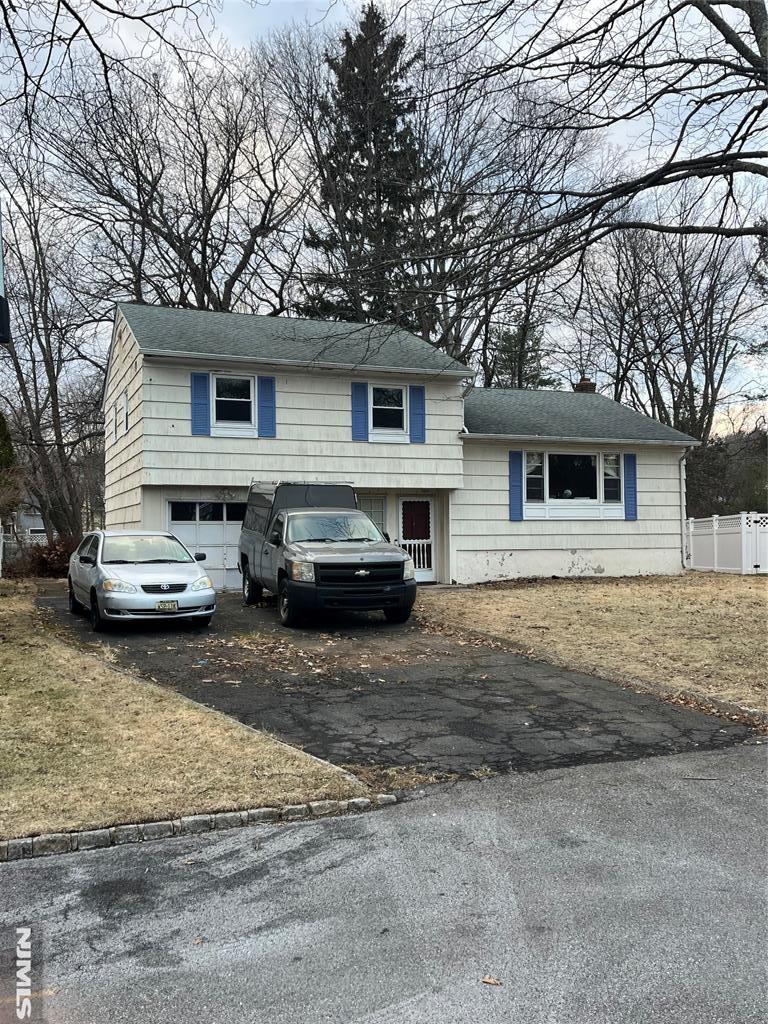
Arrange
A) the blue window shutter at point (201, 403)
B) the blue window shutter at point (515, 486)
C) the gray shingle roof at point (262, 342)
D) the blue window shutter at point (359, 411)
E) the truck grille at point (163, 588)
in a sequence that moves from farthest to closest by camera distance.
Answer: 1. the blue window shutter at point (515, 486)
2. the blue window shutter at point (359, 411)
3. the gray shingle roof at point (262, 342)
4. the blue window shutter at point (201, 403)
5. the truck grille at point (163, 588)

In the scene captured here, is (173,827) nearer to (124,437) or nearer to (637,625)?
(637,625)

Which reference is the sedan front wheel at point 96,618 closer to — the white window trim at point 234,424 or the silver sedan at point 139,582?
the silver sedan at point 139,582

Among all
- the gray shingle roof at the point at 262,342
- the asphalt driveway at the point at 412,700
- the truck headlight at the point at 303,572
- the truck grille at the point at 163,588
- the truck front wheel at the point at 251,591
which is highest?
the gray shingle roof at the point at 262,342

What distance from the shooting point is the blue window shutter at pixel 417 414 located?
19.4 meters

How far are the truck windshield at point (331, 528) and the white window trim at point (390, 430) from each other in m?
5.04

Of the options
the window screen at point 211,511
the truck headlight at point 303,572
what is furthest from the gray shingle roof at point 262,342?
the truck headlight at point 303,572

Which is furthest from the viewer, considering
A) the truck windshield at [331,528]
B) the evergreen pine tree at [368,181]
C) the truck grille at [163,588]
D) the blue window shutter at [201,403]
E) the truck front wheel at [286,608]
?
the blue window shutter at [201,403]

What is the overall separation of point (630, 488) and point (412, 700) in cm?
1542

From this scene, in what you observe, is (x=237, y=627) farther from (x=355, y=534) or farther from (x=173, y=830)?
(x=173, y=830)

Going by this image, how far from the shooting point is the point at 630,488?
71.2 feet

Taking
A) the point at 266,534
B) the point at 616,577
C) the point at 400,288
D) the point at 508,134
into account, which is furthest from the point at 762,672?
the point at 616,577

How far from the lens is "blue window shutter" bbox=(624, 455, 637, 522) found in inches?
851

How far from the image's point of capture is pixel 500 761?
5.89 m

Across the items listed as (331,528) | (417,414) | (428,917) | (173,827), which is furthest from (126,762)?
(417,414)
